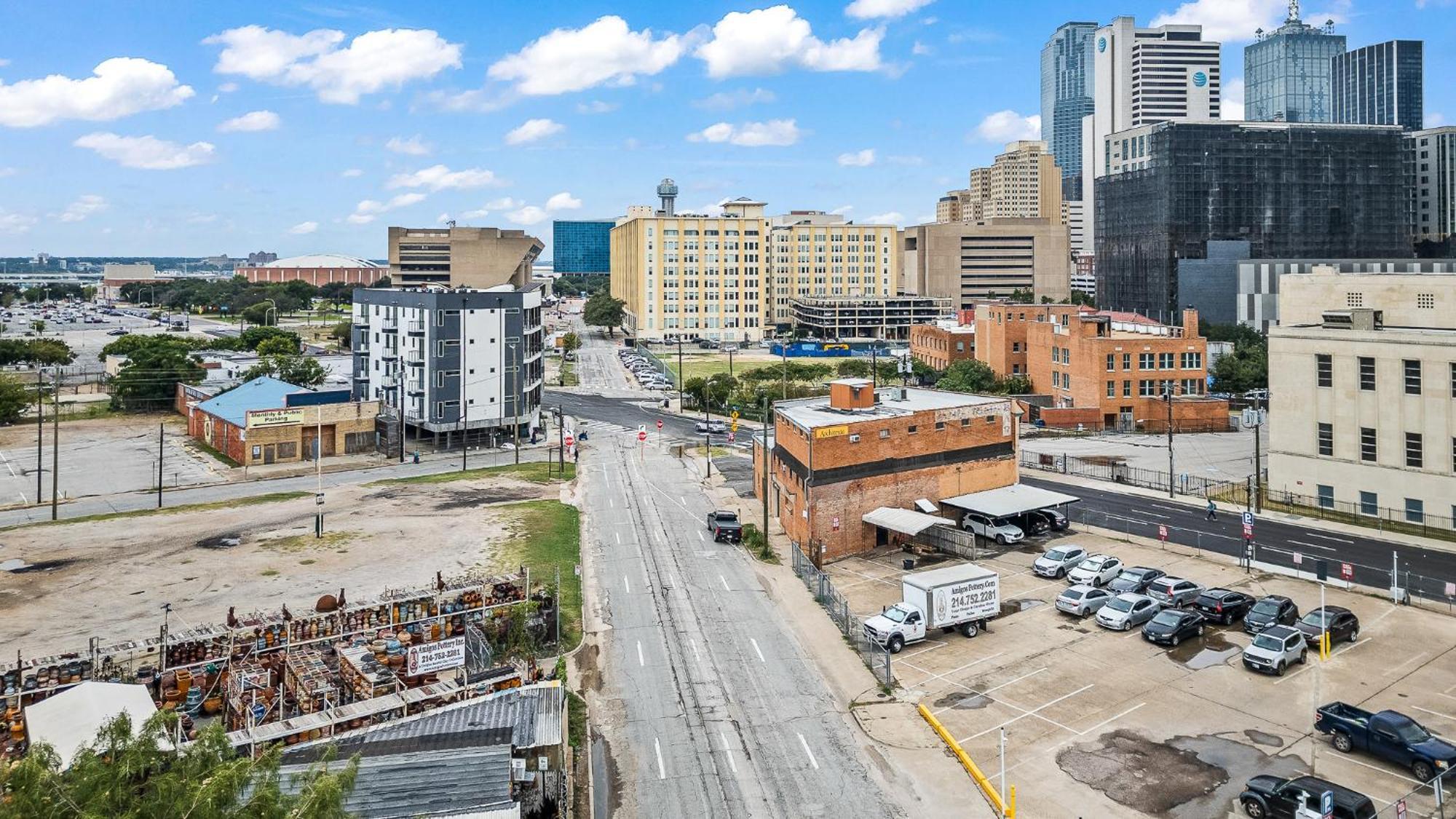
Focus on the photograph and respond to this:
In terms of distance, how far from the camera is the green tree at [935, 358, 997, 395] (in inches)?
3841

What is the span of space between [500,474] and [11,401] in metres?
52.4

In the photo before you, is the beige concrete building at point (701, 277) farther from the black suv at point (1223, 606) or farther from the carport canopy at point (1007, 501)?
the black suv at point (1223, 606)

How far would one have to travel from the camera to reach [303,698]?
1013 inches

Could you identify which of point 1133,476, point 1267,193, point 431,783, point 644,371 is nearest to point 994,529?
point 1133,476

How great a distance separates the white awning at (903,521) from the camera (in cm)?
4381

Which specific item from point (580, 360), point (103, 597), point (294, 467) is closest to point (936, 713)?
point (103, 597)

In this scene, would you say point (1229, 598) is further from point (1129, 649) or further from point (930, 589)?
point (930, 589)

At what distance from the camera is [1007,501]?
4812 centimetres

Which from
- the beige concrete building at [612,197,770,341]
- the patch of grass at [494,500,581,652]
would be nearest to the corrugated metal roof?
the patch of grass at [494,500,581,652]

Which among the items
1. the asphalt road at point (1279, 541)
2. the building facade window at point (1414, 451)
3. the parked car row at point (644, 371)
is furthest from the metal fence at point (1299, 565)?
the parked car row at point (644, 371)

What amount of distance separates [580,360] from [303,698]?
135 m

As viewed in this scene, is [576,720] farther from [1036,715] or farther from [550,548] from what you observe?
[550,548]

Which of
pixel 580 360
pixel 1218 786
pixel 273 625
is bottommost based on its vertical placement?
pixel 1218 786

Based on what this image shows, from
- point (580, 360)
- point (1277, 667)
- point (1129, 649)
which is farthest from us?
point (580, 360)
